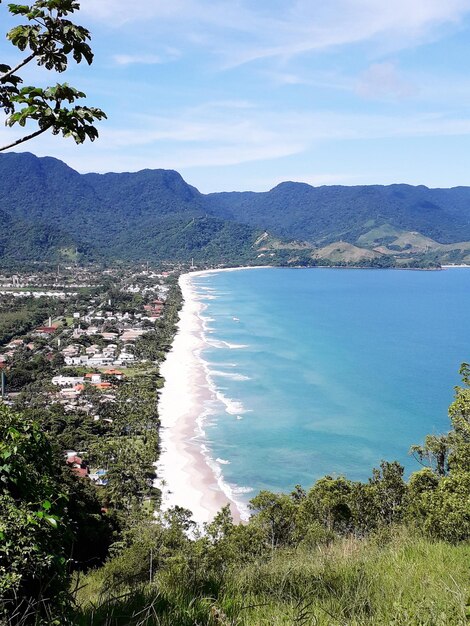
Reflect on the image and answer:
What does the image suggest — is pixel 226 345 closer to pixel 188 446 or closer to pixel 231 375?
pixel 231 375

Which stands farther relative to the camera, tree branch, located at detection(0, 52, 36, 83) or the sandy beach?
the sandy beach

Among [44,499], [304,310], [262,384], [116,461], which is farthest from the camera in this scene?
[304,310]

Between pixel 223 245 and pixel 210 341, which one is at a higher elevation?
pixel 223 245

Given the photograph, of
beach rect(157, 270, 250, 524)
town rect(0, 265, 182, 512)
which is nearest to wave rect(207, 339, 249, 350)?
beach rect(157, 270, 250, 524)

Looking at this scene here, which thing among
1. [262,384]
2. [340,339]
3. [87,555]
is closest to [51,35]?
[87,555]

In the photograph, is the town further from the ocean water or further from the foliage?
the ocean water

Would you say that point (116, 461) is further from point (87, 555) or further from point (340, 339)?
point (340, 339)

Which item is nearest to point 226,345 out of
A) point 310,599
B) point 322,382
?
point 322,382
